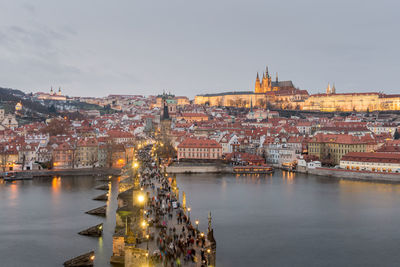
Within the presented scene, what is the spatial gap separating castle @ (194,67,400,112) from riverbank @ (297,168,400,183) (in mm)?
49711

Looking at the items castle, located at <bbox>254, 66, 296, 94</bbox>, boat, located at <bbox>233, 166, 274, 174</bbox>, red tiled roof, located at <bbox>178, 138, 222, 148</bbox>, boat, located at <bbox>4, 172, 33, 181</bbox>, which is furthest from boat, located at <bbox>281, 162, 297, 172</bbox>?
castle, located at <bbox>254, 66, 296, 94</bbox>

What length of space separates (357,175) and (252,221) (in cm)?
1549

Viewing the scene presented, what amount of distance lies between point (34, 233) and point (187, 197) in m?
8.47

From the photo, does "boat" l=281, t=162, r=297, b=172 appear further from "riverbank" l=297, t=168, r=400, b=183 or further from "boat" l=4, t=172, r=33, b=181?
"boat" l=4, t=172, r=33, b=181

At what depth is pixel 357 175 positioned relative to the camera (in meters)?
30.2

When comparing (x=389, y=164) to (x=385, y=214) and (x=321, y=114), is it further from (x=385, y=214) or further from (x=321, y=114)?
(x=321, y=114)

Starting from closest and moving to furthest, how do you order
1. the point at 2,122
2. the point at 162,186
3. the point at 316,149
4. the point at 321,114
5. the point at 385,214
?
1. the point at 385,214
2. the point at 162,186
3. the point at 316,149
4. the point at 2,122
5. the point at 321,114

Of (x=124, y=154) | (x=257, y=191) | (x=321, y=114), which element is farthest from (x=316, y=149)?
(x=321, y=114)

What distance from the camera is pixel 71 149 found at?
1318 inches

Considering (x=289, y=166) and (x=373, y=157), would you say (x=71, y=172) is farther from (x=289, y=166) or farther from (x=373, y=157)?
(x=373, y=157)

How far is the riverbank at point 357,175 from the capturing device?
95.0 ft

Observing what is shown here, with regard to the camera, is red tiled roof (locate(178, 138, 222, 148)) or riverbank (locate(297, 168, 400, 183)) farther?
red tiled roof (locate(178, 138, 222, 148))

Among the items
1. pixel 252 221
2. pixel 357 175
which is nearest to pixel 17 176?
→ pixel 252 221

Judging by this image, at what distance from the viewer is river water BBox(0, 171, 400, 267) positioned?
44.8 feet
